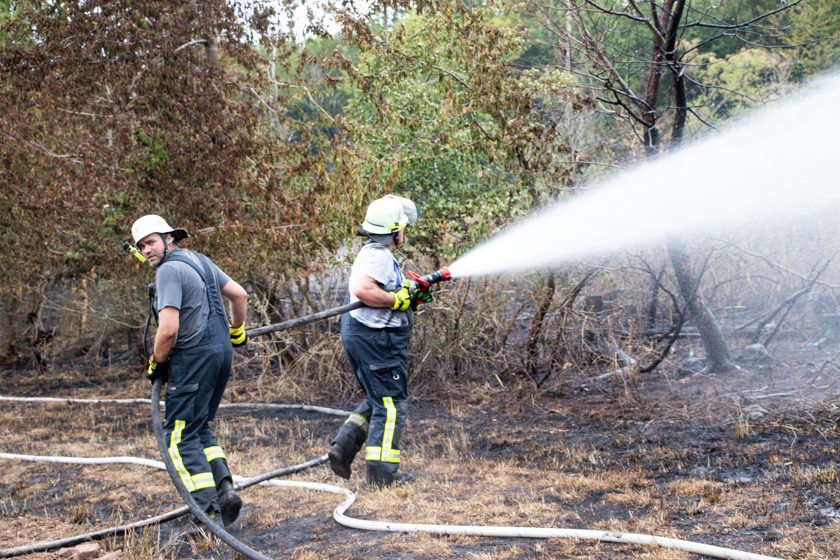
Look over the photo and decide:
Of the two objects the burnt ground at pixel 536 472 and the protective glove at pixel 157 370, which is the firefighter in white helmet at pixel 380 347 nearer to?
the burnt ground at pixel 536 472

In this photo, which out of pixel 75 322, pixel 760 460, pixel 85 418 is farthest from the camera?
pixel 75 322

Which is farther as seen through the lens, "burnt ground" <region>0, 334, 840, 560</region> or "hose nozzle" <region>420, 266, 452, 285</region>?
"hose nozzle" <region>420, 266, 452, 285</region>

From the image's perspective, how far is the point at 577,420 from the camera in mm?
7184

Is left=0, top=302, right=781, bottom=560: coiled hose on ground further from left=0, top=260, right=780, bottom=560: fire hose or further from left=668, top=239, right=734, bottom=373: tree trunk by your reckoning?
left=668, top=239, right=734, bottom=373: tree trunk

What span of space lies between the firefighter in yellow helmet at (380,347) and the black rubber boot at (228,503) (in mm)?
790

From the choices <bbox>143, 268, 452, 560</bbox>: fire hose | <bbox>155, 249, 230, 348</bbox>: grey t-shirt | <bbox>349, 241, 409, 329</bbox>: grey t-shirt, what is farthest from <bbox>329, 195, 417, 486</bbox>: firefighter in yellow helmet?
<bbox>155, 249, 230, 348</bbox>: grey t-shirt

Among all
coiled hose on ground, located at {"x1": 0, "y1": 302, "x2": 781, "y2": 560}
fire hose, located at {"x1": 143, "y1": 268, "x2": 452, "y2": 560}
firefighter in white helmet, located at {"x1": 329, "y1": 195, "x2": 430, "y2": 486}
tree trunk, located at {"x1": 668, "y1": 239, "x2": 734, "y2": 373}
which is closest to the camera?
coiled hose on ground, located at {"x1": 0, "y1": 302, "x2": 781, "y2": 560}

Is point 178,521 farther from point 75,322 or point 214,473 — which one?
point 75,322

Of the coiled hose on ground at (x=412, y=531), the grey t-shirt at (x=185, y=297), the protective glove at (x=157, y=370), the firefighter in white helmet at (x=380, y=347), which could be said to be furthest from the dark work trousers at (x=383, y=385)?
the protective glove at (x=157, y=370)

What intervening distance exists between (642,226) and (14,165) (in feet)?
23.7

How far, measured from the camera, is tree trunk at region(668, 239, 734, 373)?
753 centimetres

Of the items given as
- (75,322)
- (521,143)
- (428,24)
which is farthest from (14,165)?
(521,143)

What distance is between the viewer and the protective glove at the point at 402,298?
532cm

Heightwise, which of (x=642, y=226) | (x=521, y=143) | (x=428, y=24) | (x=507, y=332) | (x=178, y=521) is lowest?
(x=178, y=521)
